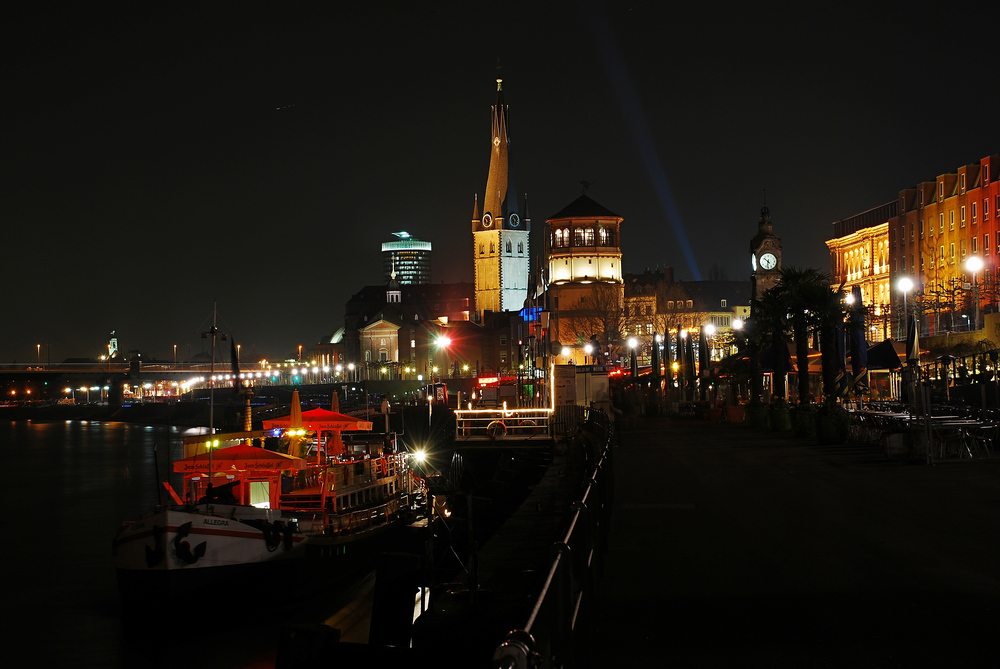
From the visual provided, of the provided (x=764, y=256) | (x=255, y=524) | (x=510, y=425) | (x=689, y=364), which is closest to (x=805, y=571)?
(x=255, y=524)

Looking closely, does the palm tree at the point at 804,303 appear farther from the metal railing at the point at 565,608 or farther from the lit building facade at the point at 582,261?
the lit building facade at the point at 582,261

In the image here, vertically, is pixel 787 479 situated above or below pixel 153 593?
above

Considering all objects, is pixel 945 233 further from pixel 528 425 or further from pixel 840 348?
pixel 528 425

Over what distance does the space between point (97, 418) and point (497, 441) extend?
150106 mm

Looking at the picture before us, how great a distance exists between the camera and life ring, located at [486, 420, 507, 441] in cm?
3941

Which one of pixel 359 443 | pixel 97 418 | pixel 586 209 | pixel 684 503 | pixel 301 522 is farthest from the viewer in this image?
pixel 97 418

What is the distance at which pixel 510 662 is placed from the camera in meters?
5.23

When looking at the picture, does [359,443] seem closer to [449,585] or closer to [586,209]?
[449,585]

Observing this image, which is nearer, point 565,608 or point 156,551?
point 565,608

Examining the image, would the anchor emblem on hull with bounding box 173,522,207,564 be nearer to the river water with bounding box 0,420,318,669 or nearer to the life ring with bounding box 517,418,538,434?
the river water with bounding box 0,420,318,669

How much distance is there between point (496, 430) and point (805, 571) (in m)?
28.2

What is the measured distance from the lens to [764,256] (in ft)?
294

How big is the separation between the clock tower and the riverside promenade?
69.2m

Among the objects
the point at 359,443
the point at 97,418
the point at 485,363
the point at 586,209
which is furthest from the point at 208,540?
the point at 97,418
